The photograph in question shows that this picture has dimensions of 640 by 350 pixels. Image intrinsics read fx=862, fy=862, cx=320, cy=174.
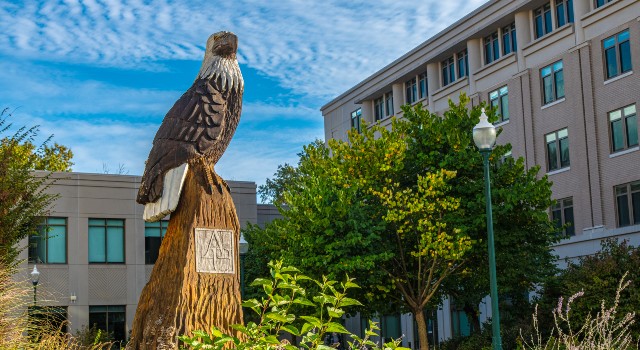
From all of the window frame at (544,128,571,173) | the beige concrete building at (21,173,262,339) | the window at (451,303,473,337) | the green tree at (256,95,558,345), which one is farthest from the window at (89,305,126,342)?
the window frame at (544,128,571,173)

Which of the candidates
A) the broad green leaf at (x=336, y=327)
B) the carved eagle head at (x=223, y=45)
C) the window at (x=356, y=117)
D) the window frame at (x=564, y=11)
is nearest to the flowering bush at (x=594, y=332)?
the broad green leaf at (x=336, y=327)

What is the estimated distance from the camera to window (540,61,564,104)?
126ft

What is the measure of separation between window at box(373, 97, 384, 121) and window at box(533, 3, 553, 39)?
1645 cm

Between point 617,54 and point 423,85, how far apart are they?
55.0ft

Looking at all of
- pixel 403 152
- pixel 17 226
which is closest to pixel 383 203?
pixel 403 152

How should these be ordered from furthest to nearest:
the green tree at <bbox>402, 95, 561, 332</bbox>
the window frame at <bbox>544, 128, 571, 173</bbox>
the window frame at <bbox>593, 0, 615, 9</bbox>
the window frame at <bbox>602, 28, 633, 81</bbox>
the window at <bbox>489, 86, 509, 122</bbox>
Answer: the window at <bbox>489, 86, 509, 122</bbox>
the window frame at <bbox>544, 128, 571, 173</bbox>
the window frame at <bbox>593, 0, 615, 9</bbox>
the window frame at <bbox>602, 28, 633, 81</bbox>
the green tree at <bbox>402, 95, 561, 332</bbox>

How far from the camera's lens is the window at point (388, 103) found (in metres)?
54.2

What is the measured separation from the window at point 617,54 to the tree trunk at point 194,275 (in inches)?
1037

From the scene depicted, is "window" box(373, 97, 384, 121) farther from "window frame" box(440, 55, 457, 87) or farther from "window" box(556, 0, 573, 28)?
"window" box(556, 0, 573, 28)

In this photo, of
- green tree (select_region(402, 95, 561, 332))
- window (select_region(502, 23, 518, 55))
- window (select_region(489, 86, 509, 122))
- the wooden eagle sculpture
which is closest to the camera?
the wooden eagle sculpture

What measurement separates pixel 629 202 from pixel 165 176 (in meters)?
26.2

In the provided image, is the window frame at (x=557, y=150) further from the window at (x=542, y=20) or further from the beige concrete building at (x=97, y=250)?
the beige concrete building at (x=97, y=250)

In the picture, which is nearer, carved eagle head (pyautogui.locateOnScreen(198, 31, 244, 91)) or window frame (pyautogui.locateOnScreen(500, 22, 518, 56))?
carved eagle head (pyautogui.locateOnScreen(198, 31, 244, 91))

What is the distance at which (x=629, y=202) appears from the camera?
113 feet
